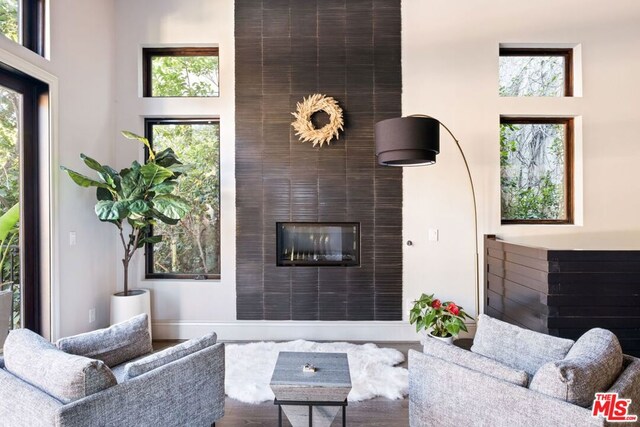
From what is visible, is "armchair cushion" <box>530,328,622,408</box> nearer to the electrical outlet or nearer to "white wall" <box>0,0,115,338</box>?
the electrical outlet

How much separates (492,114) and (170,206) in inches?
136

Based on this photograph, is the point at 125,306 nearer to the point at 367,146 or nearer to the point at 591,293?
the point at 367,146

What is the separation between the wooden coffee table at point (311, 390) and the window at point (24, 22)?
3.18 m

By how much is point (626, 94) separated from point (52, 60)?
568 cm

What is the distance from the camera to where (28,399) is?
1.32m

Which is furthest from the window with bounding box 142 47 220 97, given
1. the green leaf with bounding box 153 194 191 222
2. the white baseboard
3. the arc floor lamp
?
the white baseboard

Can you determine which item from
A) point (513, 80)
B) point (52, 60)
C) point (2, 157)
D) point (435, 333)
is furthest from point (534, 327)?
point (52, 60)

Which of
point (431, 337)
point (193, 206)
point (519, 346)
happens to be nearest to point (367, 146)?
point (193, 206)

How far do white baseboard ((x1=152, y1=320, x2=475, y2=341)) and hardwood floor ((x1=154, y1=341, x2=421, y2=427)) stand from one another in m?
1.17

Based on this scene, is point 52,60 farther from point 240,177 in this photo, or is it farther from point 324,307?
point 324,307

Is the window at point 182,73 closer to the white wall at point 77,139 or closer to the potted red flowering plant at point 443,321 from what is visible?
the white wall at point 77,139

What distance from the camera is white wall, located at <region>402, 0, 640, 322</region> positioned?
3.54 meters

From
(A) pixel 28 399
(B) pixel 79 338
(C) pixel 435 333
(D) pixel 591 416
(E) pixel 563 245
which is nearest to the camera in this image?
(D) pixel 591 416

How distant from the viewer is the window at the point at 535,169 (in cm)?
365
